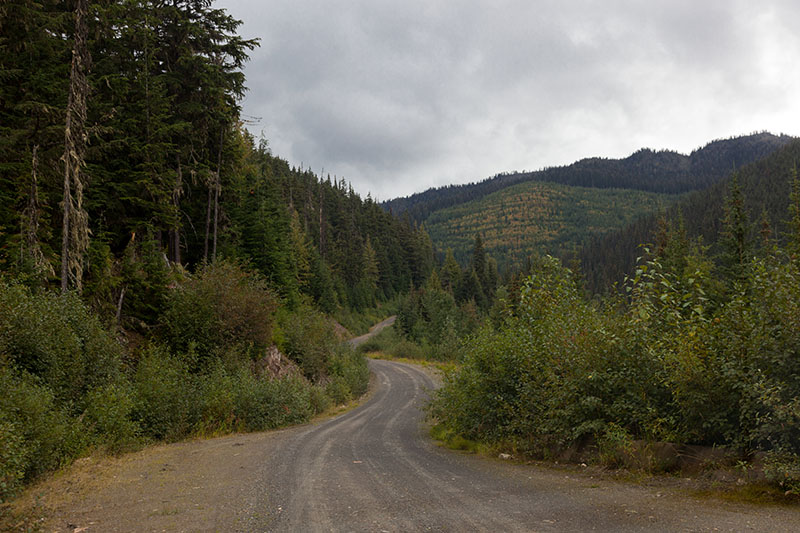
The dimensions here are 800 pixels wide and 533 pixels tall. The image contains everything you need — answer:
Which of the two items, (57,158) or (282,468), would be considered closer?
(282,468)

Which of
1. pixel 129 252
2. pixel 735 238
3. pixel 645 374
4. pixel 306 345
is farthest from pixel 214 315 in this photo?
pixel 735 238

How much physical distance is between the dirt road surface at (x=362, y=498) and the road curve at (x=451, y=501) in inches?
0.7

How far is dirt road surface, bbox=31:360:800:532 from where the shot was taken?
19.3 feet

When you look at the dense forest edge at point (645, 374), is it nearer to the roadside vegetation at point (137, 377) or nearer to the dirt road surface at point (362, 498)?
the dirt road surface at point (362, 498)

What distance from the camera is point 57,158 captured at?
47.9 feet

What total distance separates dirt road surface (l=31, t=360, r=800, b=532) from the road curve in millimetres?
18

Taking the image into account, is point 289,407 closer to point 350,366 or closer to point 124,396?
point 124,396

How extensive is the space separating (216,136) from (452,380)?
68.1 ft

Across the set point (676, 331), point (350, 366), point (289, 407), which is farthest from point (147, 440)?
point (350, 366)

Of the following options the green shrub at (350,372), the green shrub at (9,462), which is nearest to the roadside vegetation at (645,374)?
the green shrub at (9,462)

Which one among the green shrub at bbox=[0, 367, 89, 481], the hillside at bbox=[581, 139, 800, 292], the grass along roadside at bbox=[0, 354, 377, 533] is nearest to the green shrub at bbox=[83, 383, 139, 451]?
the grass along roadside at bbox=[0, 354, 377, 533]

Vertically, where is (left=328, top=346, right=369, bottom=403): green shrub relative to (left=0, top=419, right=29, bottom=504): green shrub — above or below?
below

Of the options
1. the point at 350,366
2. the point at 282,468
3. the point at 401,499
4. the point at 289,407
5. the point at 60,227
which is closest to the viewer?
the point at 401,499

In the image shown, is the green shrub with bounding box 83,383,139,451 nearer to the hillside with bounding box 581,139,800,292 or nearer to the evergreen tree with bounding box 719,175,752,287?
the evergreen tree with bounding box 719,175,752,287
